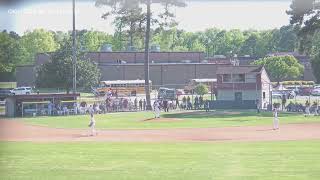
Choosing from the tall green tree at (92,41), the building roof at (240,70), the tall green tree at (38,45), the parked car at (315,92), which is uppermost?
the tall green tree at (92,41)

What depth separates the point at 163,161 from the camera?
17141 mm

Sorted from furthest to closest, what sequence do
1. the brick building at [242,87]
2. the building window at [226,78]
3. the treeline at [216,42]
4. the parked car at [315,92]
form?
the treeline at [216,42] → the parked car at [315,92] → the building window at [226,78] → the brick building at [242,87]

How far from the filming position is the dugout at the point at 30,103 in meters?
44.1

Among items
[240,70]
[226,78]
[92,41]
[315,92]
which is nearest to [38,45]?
[92,41]

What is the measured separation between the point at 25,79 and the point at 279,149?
63.7m

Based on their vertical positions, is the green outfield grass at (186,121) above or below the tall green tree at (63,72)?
below

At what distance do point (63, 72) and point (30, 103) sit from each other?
12.2m

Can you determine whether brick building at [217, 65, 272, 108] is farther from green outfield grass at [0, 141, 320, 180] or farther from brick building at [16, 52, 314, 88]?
green outfield grass at [0, 141, 320, 180]

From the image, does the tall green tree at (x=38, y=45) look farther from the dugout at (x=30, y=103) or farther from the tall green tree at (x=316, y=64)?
the tall green tree at (x=316, y=64)

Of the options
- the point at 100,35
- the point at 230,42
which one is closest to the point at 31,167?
the point at 100,35

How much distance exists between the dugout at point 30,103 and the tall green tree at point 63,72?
34.8 feet

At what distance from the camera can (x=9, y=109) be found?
145 ft

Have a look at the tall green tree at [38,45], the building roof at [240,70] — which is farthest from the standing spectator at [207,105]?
the tall green tree at [38,45]

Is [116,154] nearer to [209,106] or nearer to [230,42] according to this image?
[209,106]
